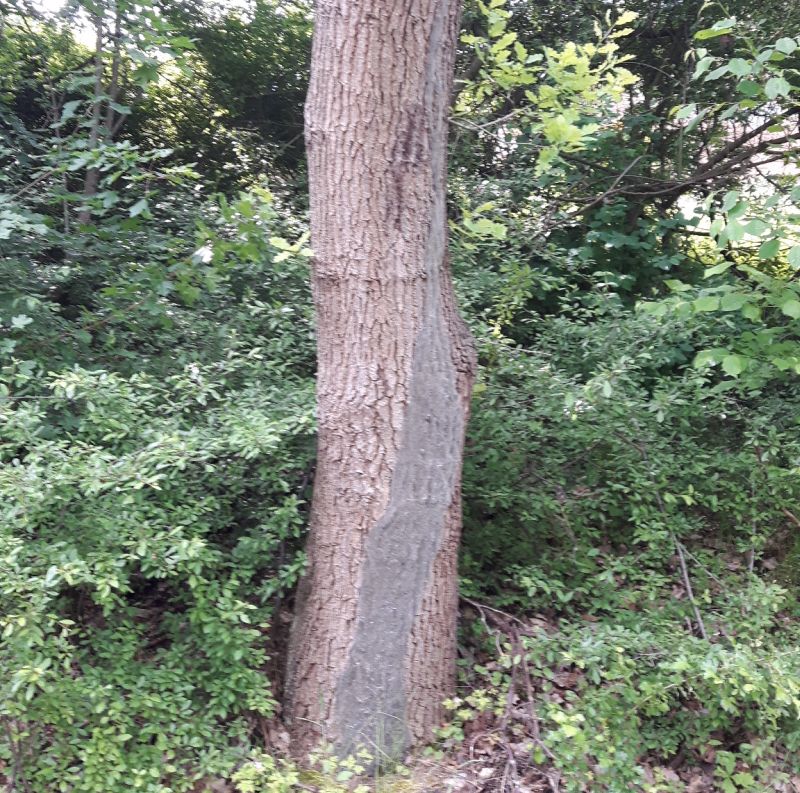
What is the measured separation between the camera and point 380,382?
114 inches

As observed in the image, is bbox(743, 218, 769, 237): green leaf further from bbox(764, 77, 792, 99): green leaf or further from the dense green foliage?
bbox(764, 77, 792, 99): green leaf

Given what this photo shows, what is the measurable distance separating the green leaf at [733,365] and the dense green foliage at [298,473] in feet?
0.03

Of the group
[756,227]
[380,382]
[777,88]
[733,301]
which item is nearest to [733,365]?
[733,301]

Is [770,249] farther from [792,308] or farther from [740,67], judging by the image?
[740,67]

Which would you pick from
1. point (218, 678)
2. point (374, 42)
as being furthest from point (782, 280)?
point (218, 678)

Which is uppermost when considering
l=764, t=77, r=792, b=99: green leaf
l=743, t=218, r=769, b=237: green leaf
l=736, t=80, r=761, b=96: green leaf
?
l=736, t=80, r=761, b=96: green leaf

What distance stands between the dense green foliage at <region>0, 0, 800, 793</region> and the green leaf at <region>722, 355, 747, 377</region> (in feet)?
0.03

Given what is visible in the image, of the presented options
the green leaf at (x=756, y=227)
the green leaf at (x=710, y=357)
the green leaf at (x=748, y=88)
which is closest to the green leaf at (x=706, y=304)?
the green leaf at (x=710, y=357)

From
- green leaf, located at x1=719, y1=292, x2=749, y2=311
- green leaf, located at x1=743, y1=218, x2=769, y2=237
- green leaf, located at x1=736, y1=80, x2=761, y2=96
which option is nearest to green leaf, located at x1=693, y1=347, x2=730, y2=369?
green leaf, located at x1=719, y1=292, x2=749, y2=311

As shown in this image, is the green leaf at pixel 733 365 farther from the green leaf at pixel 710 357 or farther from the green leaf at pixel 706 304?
the green leaf at pixel 706 304

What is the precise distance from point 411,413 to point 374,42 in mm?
1410

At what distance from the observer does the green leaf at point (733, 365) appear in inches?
133

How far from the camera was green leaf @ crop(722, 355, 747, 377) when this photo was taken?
133 inches

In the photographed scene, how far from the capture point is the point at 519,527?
12.7 feet
